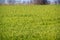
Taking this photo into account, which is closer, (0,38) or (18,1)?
(0,38)

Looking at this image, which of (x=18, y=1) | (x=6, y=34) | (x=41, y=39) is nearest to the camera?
(x=41, y=39)

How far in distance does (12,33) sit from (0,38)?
1.09 feet

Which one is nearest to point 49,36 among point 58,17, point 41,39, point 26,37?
point 41,39

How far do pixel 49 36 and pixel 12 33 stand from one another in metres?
0.72

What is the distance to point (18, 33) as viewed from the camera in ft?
11.4

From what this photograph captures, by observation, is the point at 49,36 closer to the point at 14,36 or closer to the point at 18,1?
the point at 14,36

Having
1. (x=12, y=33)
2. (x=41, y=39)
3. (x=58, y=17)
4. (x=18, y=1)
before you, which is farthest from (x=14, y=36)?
(x=18, y=1)

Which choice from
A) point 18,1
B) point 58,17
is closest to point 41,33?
point 58,17

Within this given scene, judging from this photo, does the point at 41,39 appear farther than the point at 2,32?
No

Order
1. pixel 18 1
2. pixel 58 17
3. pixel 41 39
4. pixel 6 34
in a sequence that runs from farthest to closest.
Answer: pixel 18 1
pixel 58 17
pixel 6 34
pixel 41 39

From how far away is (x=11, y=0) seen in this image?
11391mm

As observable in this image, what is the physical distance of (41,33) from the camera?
11.4ft

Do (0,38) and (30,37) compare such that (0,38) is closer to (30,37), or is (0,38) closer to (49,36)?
(30,37)

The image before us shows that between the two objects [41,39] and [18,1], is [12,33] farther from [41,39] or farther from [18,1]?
[18,1]
